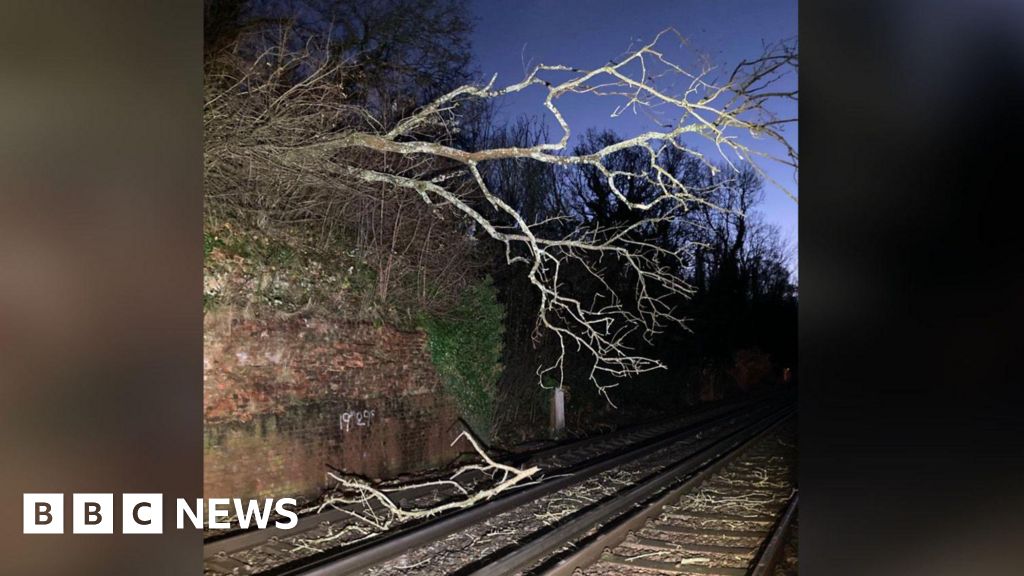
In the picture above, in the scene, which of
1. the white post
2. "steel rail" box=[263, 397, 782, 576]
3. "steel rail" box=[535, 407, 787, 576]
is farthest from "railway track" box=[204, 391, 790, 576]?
the white post

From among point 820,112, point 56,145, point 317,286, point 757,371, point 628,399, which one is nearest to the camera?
point 820,112

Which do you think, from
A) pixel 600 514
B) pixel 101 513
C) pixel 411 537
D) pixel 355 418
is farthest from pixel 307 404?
pixel 101 513

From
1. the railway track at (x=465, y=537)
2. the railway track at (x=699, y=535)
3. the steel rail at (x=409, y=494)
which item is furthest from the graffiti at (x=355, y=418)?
the railway track at (x=699, y=535)

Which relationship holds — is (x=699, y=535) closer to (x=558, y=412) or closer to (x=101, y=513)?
(x=101, y=513)

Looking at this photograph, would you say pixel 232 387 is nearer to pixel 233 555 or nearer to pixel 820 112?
pixel 233 555

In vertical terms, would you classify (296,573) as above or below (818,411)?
below

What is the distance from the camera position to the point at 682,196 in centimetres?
538

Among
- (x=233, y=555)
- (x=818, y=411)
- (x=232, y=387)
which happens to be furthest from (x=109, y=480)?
(x=232, y=387)

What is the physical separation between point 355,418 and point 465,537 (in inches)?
132

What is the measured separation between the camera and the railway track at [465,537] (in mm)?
6016

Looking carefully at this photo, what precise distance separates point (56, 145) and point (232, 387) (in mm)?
5912

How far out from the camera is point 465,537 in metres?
7.09

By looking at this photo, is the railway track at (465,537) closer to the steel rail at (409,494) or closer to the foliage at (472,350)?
the steel rail at (409,494)

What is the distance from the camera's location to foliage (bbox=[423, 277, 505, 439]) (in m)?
12.3
